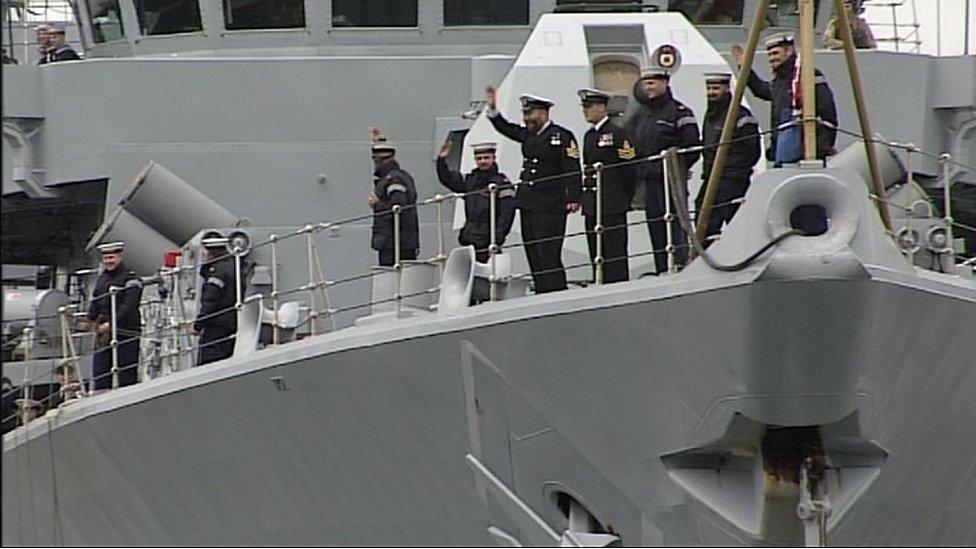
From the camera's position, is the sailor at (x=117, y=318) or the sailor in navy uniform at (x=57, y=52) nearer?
the sailor at (x=117, y=318)

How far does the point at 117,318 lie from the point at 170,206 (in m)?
0.86

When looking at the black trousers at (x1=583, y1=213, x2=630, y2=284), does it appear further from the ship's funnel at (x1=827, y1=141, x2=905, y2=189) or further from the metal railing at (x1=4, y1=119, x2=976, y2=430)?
the ship's funnel at (x1=827, y1=141, x2=905, y2=189)

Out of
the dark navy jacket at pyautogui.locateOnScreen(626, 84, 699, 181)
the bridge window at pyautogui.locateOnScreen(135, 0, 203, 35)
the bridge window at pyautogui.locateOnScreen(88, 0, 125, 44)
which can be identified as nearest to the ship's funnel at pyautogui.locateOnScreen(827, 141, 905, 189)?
the dark navy jacket at pyautogui.locateOnScreen(626, 84, 699, 181)

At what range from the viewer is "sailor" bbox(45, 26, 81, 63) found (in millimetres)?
11695

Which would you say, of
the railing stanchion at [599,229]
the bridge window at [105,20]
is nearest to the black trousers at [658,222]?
the railing stanchion at [599,229]

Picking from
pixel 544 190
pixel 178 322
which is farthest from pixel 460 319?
pixel 178 322

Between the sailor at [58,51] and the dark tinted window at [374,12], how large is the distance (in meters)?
2.47

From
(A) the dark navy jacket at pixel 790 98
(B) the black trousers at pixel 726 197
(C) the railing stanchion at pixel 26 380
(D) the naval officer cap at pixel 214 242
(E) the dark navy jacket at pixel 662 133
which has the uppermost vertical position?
(A) the dark navy jacket at pixel 790 98

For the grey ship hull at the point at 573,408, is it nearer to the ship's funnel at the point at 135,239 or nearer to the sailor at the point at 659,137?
the sailor at the point at 659,137

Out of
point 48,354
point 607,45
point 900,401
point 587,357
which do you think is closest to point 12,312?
point 48,354

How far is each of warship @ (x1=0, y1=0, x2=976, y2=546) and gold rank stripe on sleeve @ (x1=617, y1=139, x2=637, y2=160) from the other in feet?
1.00

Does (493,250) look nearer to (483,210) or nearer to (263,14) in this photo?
(483,210)

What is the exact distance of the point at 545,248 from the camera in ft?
22.0

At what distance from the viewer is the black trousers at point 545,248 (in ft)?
22.0
